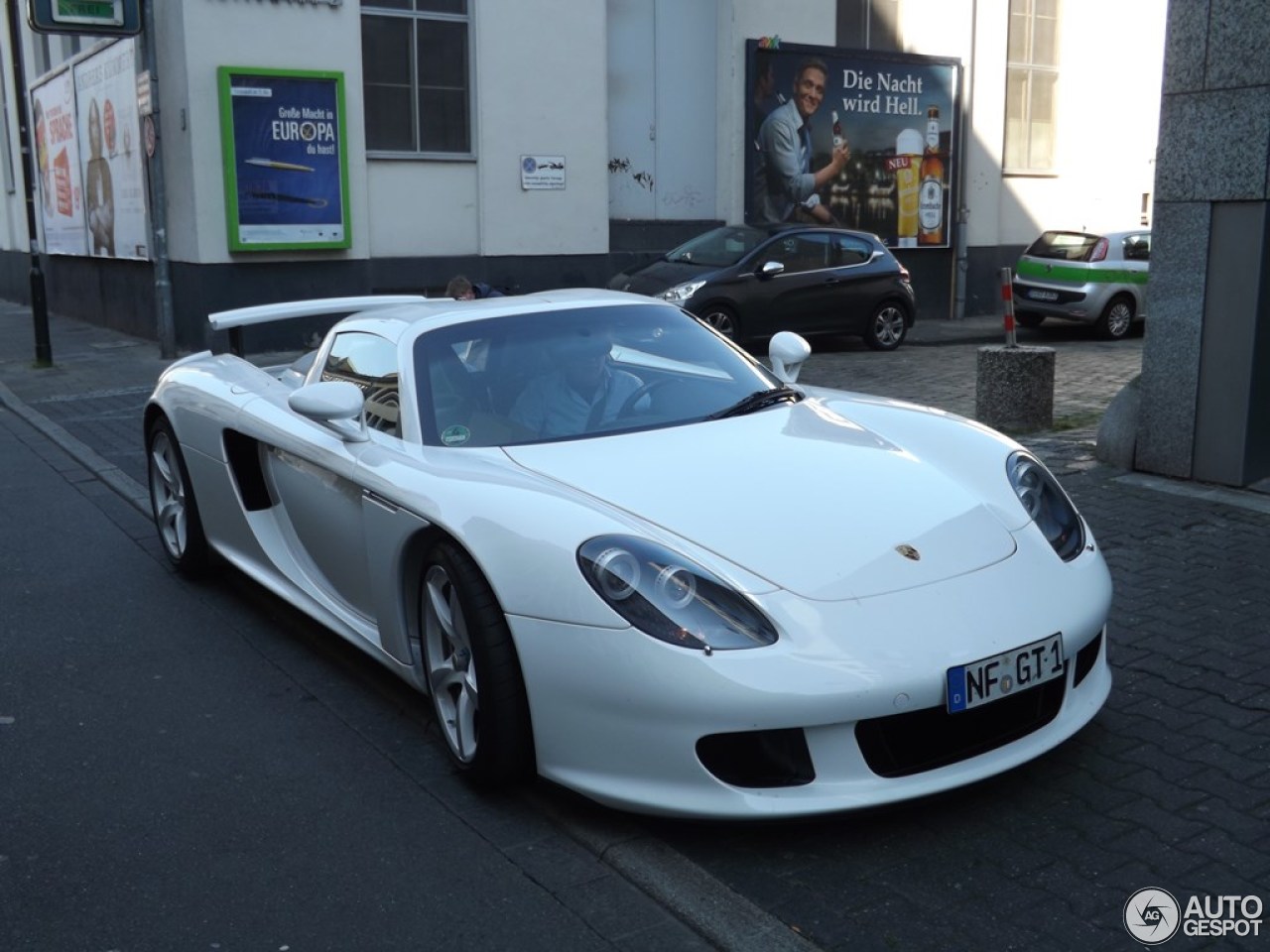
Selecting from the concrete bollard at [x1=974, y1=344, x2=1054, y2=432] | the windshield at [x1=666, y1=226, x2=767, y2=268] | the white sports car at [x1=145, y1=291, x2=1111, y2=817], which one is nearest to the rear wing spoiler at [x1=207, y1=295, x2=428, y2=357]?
the white sports car at [x1=145, y1=291, x2=1111, y2=817]

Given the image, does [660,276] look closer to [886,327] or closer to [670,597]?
[886,327]

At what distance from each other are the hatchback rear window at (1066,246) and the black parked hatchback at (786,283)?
9.44ft

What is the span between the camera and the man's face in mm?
19656

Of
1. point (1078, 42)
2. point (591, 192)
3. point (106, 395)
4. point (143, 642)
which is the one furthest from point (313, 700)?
point (1078, 42)

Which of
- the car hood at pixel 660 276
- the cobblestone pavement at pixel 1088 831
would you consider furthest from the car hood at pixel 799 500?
the car hood at pixel 660 276

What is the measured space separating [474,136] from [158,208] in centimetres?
402

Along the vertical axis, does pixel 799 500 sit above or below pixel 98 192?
below

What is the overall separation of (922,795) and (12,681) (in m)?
3.41

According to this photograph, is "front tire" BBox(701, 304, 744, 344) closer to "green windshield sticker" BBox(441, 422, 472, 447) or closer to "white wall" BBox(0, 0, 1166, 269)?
"white wall" BBox(0, 0, 1166, 269)

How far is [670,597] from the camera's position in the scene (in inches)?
132

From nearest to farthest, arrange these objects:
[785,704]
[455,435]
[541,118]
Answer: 1. [785,704]
2. [455,435]
3. [541,118]

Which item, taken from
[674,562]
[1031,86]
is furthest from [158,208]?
[1031,86]

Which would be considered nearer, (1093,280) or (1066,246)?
(1093,280)

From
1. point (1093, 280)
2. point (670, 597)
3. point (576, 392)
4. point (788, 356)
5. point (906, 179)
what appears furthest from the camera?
point (906, 179)
